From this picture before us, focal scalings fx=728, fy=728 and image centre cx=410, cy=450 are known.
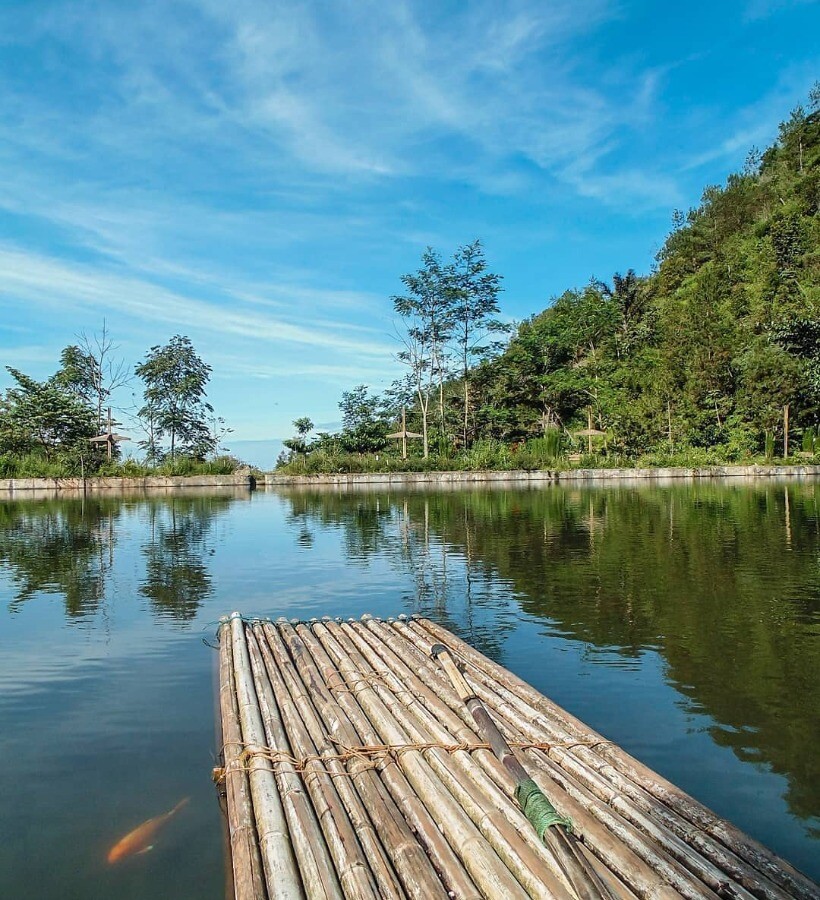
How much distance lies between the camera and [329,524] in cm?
1766

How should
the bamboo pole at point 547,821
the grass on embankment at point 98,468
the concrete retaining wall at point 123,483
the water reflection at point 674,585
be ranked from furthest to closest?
the grass on embankment at point 98,468 → the concrete retaining wall at point 123,483 → the water reflection at point 674,585 → the bamboo pole at point 547,821

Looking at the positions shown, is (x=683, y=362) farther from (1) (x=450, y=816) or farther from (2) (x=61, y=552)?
(1) (x=450, y=816)

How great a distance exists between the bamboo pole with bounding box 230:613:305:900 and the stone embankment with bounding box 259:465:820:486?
28460mm

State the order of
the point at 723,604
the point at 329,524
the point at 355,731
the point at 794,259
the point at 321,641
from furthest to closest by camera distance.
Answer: the point at 794,259 < the point at 329,524 < the point at 723,604 < the point at 321,641 < the point at 355,731

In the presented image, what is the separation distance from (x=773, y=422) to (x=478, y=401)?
620 inches

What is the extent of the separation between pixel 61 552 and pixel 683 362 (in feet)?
113

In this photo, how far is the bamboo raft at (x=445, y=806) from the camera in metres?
2.52

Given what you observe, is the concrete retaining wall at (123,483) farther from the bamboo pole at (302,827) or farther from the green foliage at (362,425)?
the bamboo pole at (302,827)

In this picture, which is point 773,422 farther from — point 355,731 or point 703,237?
point 355,731

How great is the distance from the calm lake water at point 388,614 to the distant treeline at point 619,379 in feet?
69.2

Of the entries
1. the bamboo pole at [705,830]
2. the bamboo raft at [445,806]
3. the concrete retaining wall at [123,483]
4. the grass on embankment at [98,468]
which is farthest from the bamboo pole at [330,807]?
the grass on embankment at [98,468]

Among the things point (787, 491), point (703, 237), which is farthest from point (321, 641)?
point (703, 237)

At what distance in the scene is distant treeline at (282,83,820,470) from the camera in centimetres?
3562

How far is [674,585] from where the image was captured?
30.1ft
